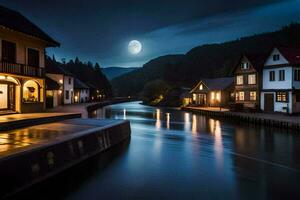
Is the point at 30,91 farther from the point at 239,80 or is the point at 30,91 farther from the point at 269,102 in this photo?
the point at 239,80

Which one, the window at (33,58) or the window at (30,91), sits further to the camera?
the window at (30,91)

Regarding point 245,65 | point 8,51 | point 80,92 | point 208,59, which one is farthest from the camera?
point 208,59

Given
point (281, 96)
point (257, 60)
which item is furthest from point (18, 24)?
point (257, 60)

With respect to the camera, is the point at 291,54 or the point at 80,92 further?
the point at 80,92

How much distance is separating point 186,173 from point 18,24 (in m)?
16.4

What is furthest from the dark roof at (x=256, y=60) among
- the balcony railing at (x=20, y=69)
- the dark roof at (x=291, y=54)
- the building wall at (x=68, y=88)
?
the building wall at (x=68, y=88)

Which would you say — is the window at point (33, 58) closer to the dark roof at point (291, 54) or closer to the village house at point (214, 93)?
the dark roof at point (291, 54)

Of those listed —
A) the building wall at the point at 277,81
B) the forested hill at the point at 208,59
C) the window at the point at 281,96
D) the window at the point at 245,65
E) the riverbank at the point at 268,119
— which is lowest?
the riverbank at the point at 268,119

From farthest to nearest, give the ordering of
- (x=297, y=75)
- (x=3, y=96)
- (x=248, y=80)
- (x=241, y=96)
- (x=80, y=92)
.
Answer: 1. (x=80, y=92)
2. (x=241, y=96)
3. (x=248, y=80)
4. (x=297, y=75)
5. (x=3, y=96)

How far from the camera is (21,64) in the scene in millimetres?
20000

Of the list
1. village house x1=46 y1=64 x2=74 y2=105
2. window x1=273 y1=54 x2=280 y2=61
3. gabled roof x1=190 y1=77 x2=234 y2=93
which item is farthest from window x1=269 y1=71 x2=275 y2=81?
village house x1=46 y1=64 x2=74 y2=105

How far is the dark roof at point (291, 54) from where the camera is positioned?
30.5m

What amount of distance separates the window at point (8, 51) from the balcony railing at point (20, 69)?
1.43 feet

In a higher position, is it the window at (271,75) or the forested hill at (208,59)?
the forested hill at (208,59)
